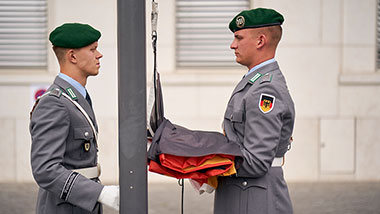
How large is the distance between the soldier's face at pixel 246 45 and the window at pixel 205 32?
4972 millimetres

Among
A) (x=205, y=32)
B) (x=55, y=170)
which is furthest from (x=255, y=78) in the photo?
(x=205, y=32)

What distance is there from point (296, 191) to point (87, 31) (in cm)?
502

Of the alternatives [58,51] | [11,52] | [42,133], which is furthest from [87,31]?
[11,52]

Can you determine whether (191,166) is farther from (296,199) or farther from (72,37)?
(296,199)

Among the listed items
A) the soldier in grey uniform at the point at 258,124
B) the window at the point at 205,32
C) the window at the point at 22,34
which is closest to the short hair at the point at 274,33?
the soldier in grey uniform at the point at 258,124

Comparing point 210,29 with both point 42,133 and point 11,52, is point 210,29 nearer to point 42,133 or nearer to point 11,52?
point 11,52

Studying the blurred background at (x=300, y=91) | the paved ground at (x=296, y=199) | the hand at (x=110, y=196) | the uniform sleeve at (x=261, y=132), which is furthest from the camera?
the blurred background at (x=300, y=91)

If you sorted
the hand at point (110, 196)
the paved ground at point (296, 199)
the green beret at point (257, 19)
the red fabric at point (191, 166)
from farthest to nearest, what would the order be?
the paved ground at point (296, 199), the green beret at point (257, 19), the red fabric at point (191, 166), the hand at point (110, 196)

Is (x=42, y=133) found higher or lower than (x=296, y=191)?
higher

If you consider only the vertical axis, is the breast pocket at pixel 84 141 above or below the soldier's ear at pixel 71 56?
below

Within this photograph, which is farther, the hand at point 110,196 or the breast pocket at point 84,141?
the breast pocket at point 84,141

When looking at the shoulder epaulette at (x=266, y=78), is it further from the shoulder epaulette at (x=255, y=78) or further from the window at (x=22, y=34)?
the window at (x=22, y=34)

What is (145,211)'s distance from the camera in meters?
2.32

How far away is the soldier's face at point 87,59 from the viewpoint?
315cm
